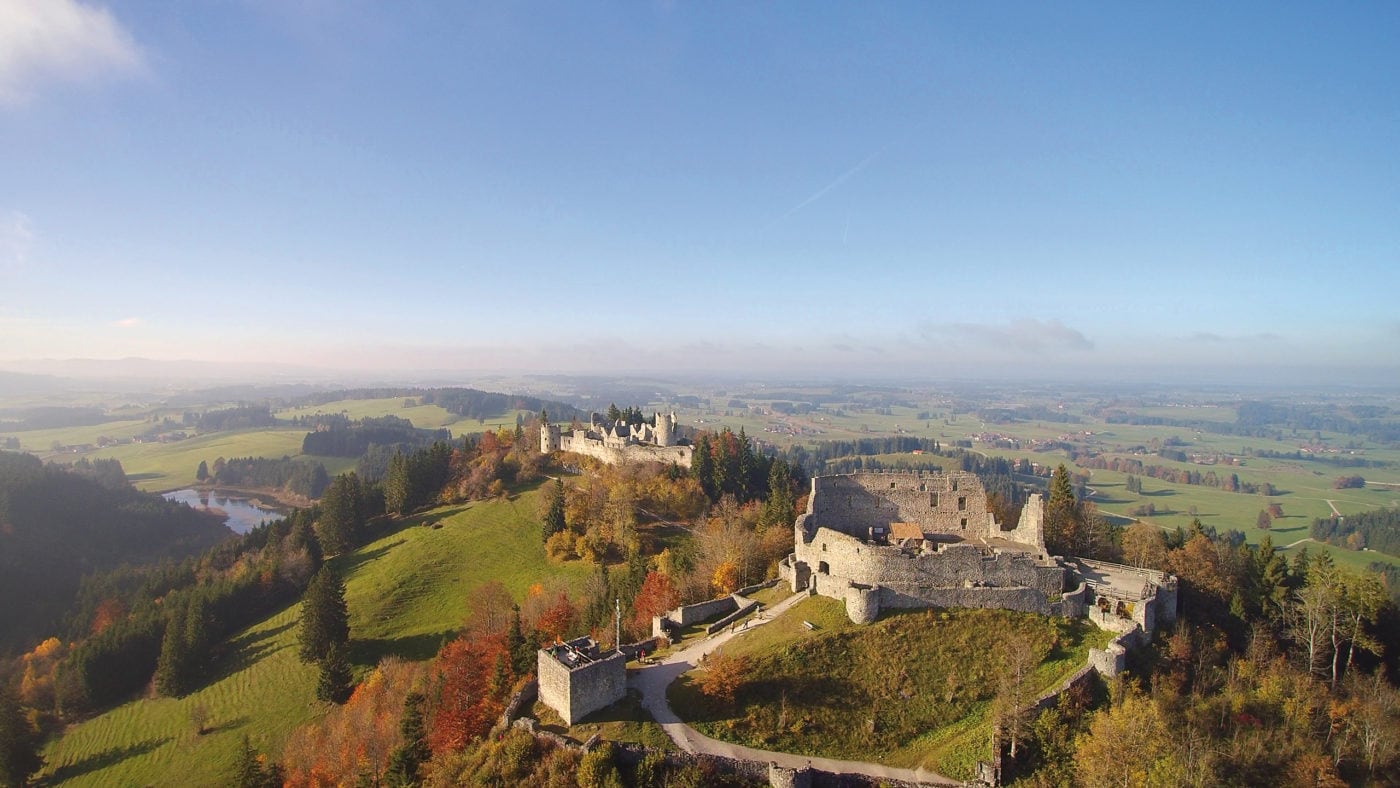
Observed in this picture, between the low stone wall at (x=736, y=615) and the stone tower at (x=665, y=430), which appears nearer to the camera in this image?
the low stone wall at (x=736, y=615)

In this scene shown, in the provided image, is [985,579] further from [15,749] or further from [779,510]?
[15,749]

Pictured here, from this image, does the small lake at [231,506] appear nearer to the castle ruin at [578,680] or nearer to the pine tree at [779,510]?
the pine tree at [779,510]

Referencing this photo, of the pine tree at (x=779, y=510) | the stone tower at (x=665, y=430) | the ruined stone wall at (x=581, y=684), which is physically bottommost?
the ruined stone wall at (x=581, y=684)

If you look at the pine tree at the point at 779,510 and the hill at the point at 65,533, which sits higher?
the pine tree at the point at 779,510

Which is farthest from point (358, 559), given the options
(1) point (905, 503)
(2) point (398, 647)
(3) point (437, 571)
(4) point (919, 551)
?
(4) point (919, 551)

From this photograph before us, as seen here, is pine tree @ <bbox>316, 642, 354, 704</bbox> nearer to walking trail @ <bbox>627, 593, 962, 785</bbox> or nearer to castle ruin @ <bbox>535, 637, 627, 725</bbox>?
castle ruin @ <bbox>535, 637, 627, 725</bbox>

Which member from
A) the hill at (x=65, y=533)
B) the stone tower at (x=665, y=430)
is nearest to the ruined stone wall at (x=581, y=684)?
the stone tower at (x=665, y=430)

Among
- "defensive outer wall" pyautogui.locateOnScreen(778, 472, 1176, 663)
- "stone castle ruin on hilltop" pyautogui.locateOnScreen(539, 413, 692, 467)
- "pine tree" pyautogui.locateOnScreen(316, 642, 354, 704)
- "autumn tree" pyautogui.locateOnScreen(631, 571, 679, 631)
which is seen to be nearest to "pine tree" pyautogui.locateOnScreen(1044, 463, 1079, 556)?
"defensive outer wall" pyautogui.locateOnScreen(778, 472, 1176, 663)
